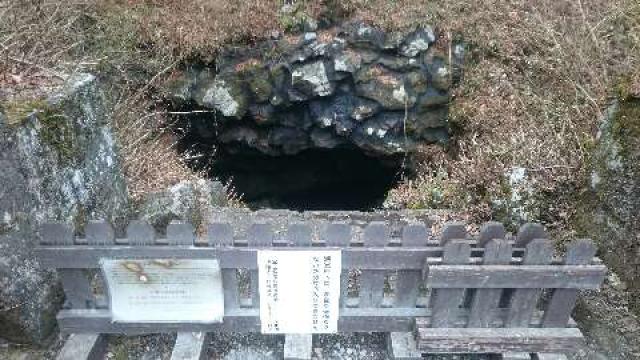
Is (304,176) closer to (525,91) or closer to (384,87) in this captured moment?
(384,87)

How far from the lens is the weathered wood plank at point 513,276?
8.78 ft

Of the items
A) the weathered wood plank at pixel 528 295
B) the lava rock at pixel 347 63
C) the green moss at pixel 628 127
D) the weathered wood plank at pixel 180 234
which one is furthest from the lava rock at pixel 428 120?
the weathered wood plank at pixel 180 234

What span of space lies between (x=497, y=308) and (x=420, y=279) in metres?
0.49

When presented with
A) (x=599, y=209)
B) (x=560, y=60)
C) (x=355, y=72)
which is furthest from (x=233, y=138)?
(x=599, y=209)

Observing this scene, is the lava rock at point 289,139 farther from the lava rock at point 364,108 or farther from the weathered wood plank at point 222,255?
the weathered wood plank at point 222,255

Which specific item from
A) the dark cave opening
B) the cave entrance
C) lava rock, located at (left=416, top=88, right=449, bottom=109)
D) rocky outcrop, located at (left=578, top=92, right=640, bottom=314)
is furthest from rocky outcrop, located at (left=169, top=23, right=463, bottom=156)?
rocky outcrop, located at (left=578, top=92, right=640, bottom=314)

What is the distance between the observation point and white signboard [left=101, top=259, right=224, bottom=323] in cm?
274

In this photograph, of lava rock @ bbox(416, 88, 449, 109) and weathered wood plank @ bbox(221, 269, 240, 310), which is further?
lava rock @ bbox(416, 88, 449, 109)

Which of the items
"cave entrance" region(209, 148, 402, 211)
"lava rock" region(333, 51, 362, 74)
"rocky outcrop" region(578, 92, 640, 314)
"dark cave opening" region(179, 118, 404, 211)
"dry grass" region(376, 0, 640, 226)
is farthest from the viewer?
"cave entrance" region(209, 148, 402, 211)

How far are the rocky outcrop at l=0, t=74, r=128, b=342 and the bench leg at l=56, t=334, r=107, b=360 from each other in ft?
0.64

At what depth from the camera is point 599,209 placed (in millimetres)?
3213

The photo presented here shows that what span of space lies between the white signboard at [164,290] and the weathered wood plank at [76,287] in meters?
0.14

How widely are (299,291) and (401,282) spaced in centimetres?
60

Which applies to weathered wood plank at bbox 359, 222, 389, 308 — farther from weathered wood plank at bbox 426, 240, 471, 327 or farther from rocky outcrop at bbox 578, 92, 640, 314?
rocky outcrop at bbox 578, 92, 640, 314
